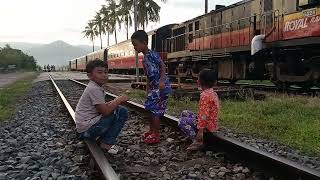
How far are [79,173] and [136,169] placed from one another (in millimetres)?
625

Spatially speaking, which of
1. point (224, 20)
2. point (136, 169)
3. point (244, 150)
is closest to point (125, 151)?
point (136, 169)

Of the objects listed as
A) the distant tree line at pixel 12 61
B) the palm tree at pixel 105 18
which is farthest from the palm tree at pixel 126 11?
the distant tree line at pixel 12 61

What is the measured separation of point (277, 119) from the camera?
785 centimetres

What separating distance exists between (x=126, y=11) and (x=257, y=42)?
4230 cm

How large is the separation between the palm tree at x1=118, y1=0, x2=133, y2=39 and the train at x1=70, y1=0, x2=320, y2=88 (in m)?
27.5

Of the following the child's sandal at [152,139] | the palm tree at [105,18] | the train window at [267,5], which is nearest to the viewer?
the child's sandal at [152,139]

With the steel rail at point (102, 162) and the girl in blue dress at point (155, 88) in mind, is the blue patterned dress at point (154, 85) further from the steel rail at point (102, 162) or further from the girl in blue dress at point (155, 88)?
the steel rail at point (102, 162)

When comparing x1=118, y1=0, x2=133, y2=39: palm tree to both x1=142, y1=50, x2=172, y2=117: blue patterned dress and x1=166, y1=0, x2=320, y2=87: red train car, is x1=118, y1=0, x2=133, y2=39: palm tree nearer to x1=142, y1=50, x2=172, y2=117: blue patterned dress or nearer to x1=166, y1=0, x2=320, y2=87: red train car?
x1=166, y1=0, x2=320, y2=87: red train car

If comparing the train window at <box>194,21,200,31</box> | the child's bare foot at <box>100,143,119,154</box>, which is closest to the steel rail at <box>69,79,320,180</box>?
the child's bare foot at <box>100,143,119,154</box>

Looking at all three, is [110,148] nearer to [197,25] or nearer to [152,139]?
[152,139]

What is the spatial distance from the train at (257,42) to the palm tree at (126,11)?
2748 centimetres

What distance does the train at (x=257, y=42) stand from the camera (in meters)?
11.9

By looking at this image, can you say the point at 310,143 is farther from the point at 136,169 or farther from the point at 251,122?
the point at 136,169

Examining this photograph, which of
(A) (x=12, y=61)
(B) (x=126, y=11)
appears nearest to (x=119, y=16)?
(B) (x=126, y=11)
